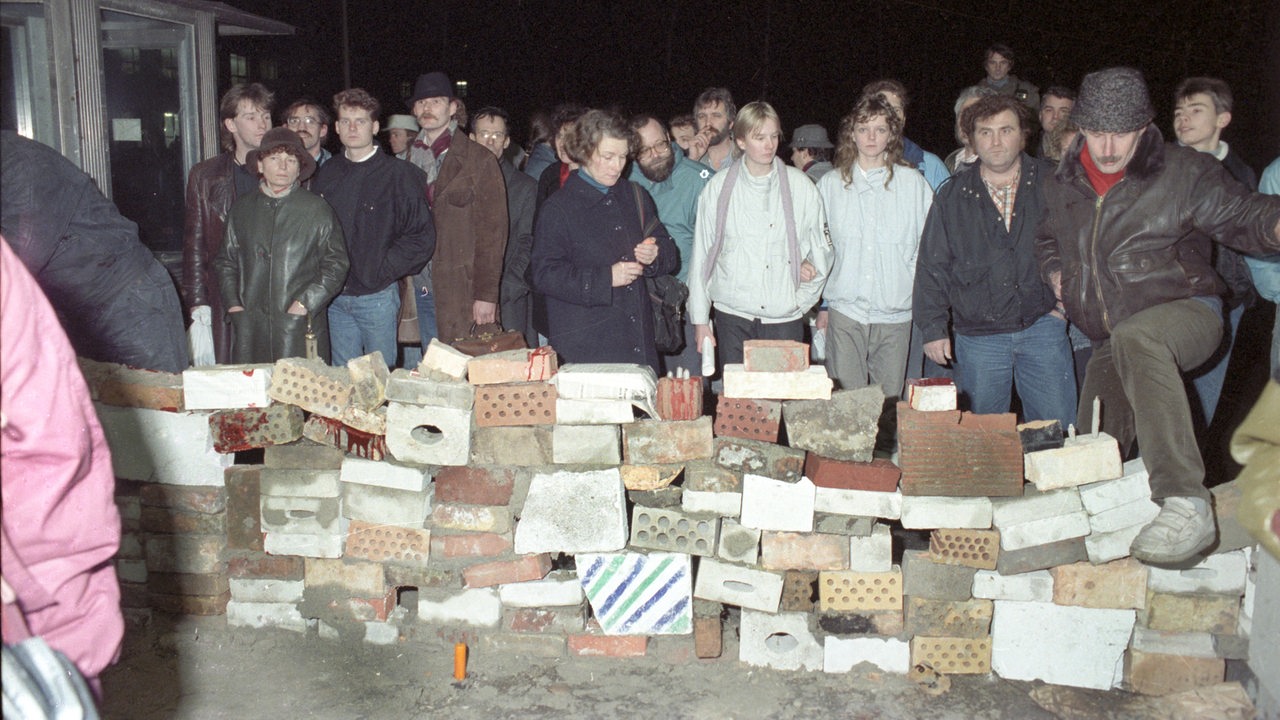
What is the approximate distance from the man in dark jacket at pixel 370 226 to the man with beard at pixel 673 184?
1.19 metres

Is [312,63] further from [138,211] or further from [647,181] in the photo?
[647,181]

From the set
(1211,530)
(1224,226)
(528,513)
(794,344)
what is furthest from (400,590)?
(1224,226)

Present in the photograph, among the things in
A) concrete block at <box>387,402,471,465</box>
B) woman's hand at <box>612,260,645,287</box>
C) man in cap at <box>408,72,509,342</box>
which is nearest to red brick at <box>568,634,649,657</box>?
concrete block at <box>387,402,471,465</box>

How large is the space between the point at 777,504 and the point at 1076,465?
1078 mm

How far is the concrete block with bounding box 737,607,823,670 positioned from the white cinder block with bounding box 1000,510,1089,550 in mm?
810

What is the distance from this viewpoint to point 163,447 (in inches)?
168

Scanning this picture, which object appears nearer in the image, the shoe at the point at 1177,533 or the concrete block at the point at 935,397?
the shoe at the point at 1177,533

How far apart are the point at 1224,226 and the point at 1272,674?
1.54 meters

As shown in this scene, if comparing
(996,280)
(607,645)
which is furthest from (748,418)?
(996,280)

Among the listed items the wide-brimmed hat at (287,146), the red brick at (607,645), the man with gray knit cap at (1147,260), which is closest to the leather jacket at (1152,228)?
the man with gray knit cap at (1147,260)

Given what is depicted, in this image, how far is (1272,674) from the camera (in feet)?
11.8

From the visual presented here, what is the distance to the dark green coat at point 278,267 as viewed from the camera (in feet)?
17.1

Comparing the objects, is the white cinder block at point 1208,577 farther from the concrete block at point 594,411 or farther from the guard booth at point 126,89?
the guard booth at point 126,89

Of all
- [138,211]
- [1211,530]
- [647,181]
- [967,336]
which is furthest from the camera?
[138,211]
